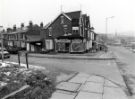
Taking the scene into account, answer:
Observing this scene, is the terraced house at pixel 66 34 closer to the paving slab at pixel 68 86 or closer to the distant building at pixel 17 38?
the distant building at pixel 17 38

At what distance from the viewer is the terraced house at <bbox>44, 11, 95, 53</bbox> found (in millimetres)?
27625

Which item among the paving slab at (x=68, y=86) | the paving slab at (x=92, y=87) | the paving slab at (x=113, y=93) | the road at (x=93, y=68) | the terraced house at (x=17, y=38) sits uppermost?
the terraced house at (x=17, y=38)

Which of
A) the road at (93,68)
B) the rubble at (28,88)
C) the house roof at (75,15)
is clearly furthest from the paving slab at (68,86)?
the house roof at (75,15)

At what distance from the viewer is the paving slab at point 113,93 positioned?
22.0ft

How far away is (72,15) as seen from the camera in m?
29.9

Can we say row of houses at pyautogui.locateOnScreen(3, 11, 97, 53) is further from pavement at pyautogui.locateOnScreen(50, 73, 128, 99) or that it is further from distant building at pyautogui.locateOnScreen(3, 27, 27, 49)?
pavement at pyautogui.locateOnScreen(50, 73, 128, 99)

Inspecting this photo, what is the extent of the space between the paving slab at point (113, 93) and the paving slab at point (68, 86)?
1686mm

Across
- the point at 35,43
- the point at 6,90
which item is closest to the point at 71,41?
the point at 35,43

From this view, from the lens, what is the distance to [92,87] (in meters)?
7.97

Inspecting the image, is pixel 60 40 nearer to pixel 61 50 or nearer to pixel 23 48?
pixel 61 50

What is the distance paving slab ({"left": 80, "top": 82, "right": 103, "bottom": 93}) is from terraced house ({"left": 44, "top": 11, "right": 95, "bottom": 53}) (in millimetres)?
19106

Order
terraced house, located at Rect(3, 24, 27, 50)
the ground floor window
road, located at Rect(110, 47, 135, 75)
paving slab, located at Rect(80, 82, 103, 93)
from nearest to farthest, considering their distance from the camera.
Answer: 1. paving slab, located at Rect(80, 82, 103, 93)
2. road, located at Rect(110, 47, 135, 75)
3. the ground floor window
4. terraced house, located at Rect(3, 24, 27, 50)

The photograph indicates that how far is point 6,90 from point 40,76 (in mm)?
2507

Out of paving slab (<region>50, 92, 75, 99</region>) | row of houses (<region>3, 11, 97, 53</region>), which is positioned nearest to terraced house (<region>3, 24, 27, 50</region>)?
row of houses (<region>3, 11, 97, 53</region>)
